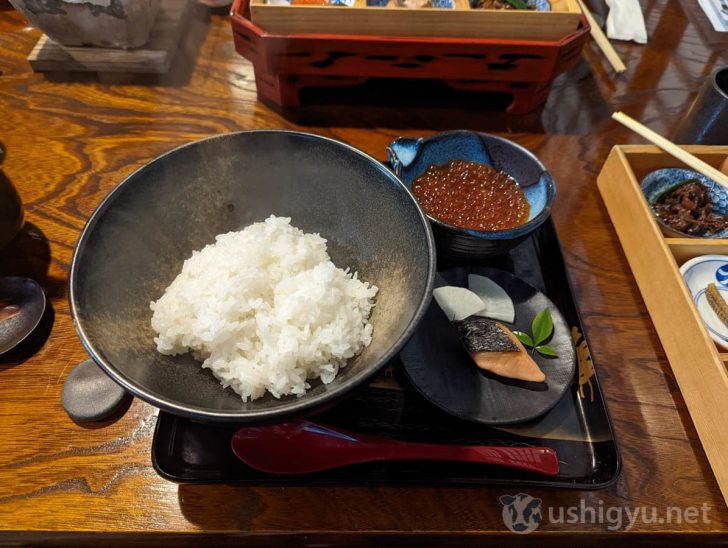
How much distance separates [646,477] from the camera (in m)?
1.45

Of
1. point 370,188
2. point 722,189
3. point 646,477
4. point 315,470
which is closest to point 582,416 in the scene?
point 646,477

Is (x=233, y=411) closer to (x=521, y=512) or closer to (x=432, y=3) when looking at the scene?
(x=521, y=512)

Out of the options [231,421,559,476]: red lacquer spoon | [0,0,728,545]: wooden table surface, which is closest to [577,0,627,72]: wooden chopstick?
[0,0,728,545]: wooden table surface

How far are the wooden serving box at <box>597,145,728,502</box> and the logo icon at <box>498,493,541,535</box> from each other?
569 mm

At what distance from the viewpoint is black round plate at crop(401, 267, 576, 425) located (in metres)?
1.45

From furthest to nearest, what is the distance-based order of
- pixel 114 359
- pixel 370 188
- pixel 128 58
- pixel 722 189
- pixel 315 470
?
1. pixel 128 58
2. pixel 722 189
3. pixel 370 188
4. pixel 315 470
5. pixel 114 359

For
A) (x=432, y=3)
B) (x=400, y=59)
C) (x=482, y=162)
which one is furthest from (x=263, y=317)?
(x=432, y=3)

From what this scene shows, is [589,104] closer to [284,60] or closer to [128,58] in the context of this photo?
[284,60]

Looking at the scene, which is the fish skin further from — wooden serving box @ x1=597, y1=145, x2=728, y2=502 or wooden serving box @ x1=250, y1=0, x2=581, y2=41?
wooden serving box @ x1=250, y1=0, x2=581, y2=41

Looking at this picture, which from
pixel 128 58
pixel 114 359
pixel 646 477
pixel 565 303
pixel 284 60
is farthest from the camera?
pixel 128 58

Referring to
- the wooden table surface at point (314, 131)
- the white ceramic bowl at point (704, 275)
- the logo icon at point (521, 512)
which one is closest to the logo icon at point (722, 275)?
the white ceramic bowl at point (704, 275)

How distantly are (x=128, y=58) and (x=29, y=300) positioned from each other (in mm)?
1523

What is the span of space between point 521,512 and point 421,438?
1.10 ft

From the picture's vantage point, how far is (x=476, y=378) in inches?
60.3
